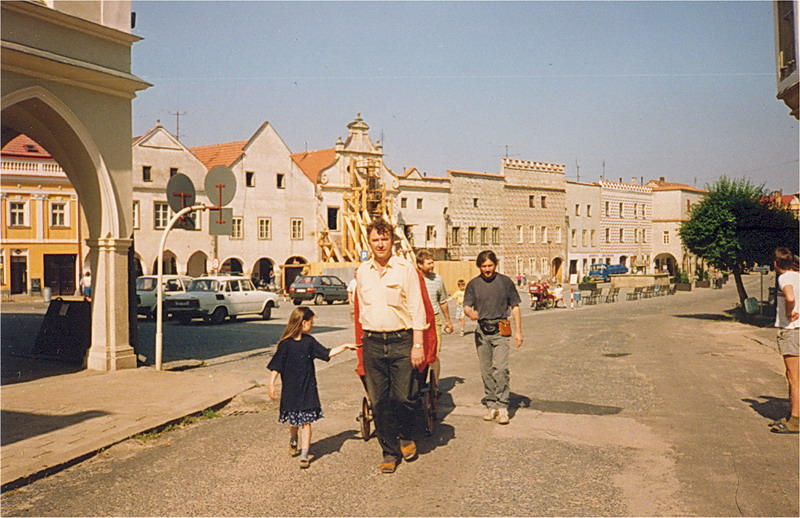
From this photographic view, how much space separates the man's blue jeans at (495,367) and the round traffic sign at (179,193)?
6603mm

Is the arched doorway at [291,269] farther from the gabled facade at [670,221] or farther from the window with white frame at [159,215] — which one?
the gabled facade at [670,221]

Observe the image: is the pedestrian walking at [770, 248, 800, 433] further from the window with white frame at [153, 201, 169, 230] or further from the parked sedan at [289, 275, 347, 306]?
the window with white frame at [153, 201, 169, 230]

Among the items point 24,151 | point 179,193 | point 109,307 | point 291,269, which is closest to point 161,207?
point 24,151

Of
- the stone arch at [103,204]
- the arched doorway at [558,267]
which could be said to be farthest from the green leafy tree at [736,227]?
the arched doorway at [558,267]

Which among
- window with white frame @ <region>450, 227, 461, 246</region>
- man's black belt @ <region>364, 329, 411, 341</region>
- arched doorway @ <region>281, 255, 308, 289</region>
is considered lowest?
man's black belt @ <region>364, 329, 411, 341</region>

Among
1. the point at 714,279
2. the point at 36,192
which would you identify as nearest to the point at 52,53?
the point at 36,192

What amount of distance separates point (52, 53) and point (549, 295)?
100 ft

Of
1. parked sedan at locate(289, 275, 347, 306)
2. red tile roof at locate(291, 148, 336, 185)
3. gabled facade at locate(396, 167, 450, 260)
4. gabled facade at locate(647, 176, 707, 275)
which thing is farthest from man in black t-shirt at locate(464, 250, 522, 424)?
gabled facade at locate(647, 176, 707, 275)

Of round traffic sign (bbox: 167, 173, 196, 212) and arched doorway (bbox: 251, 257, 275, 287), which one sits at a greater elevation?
round traffic sign (bbox: 167, 173, 196, 212)

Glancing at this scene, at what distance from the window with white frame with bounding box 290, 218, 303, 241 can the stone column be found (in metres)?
39.0

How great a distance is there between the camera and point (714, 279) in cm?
6644

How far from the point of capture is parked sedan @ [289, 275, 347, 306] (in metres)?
39.4

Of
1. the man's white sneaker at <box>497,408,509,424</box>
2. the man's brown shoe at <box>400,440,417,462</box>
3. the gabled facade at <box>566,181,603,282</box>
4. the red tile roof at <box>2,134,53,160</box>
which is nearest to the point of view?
the man's brown shoe at <box>400,440,417,462</box>

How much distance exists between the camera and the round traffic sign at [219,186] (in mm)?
13305
